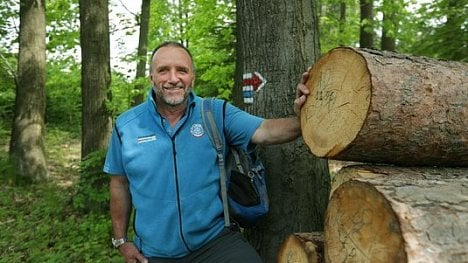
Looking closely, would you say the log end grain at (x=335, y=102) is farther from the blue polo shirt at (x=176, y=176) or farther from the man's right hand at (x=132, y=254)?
the man's right hand at (x=132, y=254)

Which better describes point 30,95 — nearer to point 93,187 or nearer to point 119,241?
point 93,187

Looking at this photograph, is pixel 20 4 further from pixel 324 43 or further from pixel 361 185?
pixel 361 185

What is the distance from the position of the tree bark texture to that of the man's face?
182 inches

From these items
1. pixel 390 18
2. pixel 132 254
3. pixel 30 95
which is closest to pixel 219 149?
pixel 132 254

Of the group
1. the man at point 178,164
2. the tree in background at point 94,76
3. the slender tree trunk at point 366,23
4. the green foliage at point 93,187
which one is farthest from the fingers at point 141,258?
the slender tree trunk at point 366,23

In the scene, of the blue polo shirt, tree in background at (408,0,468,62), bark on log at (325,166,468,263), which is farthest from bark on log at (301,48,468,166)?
tree in background at (408,0,468,62)

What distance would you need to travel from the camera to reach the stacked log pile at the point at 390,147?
1.77m

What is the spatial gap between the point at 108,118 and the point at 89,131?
0.36m

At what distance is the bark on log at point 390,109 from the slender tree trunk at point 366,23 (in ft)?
31.1

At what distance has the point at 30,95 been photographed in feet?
31.7

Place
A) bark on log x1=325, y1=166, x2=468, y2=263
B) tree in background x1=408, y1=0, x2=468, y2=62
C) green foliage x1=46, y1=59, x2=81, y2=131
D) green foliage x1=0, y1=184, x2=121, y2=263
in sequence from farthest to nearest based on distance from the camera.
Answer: green foliage x1=46, y1=59, x2=81, y2=131 → tree in background x1=408, y1=0, x2=468, y2=62 → green foliage x1=0, y1=184, x2=121, y2=263 → bark on log x1=325, y1=166, x2=468, y2=263

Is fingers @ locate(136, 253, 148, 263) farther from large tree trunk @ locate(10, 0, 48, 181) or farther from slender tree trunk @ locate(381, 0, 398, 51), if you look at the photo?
slender tree trunk @ locate(381, 0, 398, 51)

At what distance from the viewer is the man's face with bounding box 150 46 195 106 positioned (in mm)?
2960

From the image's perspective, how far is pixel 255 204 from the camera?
2980 mm
